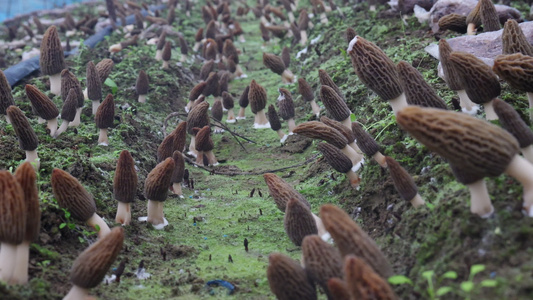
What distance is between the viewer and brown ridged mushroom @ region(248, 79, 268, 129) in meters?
7.14

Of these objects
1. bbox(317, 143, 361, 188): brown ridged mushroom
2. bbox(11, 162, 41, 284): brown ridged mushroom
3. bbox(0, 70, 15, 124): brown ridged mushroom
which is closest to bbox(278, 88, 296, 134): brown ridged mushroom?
bbox(317, 143, 361, 188): brown ridged mushroom

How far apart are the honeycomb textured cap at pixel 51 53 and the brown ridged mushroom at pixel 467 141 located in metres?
5.08

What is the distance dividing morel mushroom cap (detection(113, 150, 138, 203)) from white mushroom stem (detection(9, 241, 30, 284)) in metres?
1.12

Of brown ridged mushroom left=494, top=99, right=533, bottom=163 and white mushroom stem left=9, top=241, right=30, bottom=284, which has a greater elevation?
brown ridged mushroom left=494, top=99, right=533, bottom=163

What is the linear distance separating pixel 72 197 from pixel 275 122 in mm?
3306

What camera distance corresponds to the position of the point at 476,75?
3.51m

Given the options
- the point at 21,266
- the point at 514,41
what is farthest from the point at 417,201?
the point at 21,266

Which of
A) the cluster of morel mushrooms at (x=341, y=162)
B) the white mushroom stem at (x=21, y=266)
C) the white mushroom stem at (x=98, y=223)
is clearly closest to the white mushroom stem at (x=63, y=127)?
the cluster of morel mushrooms at (x=341, y=162)

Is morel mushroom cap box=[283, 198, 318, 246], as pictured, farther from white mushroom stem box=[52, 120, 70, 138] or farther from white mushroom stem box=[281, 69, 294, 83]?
white mushroom stem box=[281, 69, 294, 83]

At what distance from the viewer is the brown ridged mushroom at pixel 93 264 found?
297 cm

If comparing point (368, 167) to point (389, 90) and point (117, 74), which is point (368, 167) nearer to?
point (389, 90)

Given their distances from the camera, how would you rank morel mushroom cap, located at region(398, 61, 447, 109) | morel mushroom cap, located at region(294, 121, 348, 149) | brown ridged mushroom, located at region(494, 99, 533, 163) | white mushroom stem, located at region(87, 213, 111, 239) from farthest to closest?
1. morel mushroom cap, located at region(294, 121, 348, 149)
2. white mushroom stem, located at region(87, 213, 111, 239)
3. morel mushroom cap, located at region(398, 61, 447, 109)
4. brown ridged mushroom, located at region(494, 99, 533, 163)

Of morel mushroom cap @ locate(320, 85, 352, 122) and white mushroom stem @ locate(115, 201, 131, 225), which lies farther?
morel mushroom cap @ locate(320, 85, 352, 122)

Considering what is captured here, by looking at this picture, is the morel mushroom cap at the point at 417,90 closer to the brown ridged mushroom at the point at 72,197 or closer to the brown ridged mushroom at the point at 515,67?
the brown ridged mushroom at the point at 515,67
